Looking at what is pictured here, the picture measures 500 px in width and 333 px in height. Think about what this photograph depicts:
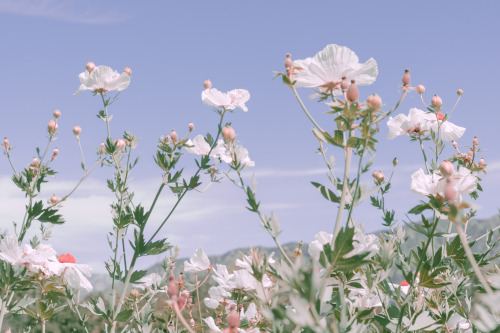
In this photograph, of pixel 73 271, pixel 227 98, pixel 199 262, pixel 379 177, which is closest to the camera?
pixel 73 271

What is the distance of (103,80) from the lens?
2801mm

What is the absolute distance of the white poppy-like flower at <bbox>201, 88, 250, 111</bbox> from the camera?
246 cm

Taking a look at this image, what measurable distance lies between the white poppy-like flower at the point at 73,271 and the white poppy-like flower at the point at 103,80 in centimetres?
105

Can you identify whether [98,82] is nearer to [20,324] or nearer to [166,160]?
[166,160]

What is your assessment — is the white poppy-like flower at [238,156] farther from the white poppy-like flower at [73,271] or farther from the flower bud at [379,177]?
the flower bud at [379,177]

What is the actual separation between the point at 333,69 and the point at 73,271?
1680 mm

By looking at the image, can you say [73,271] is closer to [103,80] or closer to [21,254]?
[21,254]

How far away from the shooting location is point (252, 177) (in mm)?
1683

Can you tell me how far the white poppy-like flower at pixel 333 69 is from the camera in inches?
56.0

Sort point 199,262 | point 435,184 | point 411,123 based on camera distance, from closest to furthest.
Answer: point 435,184 < point 411,123 < point 199,262

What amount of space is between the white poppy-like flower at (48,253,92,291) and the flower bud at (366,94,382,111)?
1.68 m

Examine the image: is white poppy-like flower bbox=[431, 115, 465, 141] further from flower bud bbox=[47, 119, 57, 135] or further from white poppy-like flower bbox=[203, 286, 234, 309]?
flower bud bbox=[47, 119, 57, 135]

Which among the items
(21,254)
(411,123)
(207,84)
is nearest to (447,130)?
(411,123)

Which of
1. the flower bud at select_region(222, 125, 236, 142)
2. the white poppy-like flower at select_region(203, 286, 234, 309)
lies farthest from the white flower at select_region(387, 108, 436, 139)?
the white poppy-like flower at select_region(203, 286, 234, 309)
